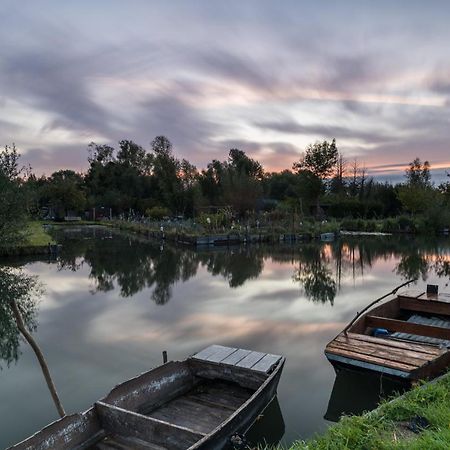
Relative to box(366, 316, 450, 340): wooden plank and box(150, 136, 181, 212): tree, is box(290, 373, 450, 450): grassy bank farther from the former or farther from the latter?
box(150, 136, 181, 212): tree

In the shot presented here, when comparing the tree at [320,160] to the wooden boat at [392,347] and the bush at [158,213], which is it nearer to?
the bush at [158,213]

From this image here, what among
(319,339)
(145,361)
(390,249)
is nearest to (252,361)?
(145,361)

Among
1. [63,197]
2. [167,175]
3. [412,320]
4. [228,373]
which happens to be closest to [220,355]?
[228,373]

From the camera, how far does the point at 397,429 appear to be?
3719mm

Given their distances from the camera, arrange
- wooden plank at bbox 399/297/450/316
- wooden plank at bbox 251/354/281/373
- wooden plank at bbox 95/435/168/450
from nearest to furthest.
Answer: wooden plank at bbox 95/435/168/450 < wooden plank at bbox 251/354/281/373 < wooden plank at bbox 399/297/450/316

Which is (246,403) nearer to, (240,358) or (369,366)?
(240,358)

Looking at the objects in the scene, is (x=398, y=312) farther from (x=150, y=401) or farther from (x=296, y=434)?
(x=150, y=401)

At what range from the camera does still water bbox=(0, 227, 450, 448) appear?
6227 mm

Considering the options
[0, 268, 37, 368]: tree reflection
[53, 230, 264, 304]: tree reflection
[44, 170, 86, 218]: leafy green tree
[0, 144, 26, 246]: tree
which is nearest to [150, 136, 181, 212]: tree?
[44, 170, 86, 218]: leafy green tree

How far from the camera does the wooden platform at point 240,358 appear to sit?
5570mm

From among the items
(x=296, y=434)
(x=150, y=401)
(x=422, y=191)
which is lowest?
(x=296, y=434)

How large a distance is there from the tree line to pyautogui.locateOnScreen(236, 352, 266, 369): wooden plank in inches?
1157

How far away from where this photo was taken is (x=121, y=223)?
43188 mm

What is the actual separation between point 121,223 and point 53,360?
119 ft
